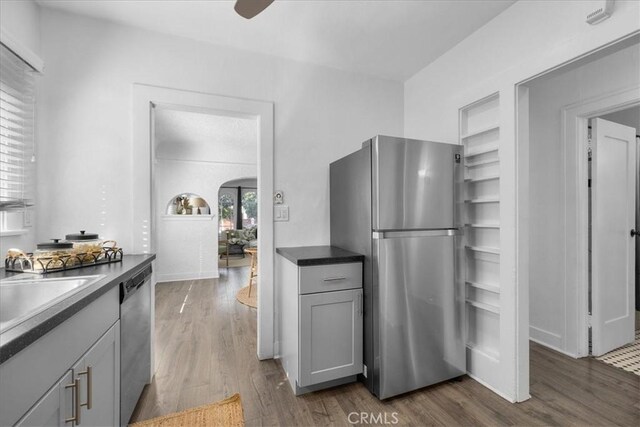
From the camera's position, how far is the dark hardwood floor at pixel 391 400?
1657 mm

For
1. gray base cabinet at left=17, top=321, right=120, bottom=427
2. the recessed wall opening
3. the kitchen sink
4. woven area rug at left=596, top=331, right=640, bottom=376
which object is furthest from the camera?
the recessed wall opening

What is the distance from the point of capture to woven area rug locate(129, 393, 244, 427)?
5.24ft

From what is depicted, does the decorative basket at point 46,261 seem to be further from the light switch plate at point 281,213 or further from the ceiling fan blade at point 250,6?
the ceiling fan blade at point 250,6

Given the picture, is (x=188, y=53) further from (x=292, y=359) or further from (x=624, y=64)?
(x=624, y=64)

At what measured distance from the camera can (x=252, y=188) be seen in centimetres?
988

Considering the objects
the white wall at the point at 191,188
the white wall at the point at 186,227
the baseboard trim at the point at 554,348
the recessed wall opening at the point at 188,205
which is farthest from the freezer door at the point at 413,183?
the recessed wall opening at the point at 188,205

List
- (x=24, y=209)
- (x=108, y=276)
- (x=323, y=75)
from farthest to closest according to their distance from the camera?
1. (x=323, y=75)
2. (x=24, y=209)
3. (x=108, y=276)

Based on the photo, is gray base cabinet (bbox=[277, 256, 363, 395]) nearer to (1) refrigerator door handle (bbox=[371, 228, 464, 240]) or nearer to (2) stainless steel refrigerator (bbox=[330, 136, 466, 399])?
(2) stainless steel refrigerator (bbox=[330, 136, 466, 399])

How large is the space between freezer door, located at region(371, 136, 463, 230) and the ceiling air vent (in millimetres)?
866

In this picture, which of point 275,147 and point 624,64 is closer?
point 624,64

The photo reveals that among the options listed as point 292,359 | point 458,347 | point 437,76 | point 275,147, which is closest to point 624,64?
point 437,76

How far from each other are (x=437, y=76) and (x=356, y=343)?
7.34 ft

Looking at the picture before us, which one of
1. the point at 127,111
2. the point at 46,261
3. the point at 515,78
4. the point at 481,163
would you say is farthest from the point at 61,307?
the point at 515,78

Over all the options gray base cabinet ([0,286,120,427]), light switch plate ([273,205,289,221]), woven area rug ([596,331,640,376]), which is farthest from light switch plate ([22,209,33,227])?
woven area rug ([596,331,640,376])
